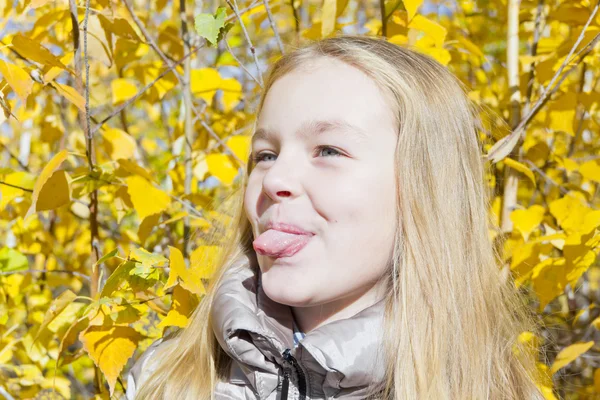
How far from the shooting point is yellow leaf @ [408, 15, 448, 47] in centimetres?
159

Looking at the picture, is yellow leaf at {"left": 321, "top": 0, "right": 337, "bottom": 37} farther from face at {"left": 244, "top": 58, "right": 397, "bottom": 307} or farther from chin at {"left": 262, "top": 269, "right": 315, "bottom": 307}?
chin at {"left": 262, "top": 269, "right": 315, "bottom": 307}

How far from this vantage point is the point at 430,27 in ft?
5.22

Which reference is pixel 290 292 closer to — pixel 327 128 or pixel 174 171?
pixel 327 128

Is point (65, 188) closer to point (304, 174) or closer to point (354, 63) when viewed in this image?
point (304, 174)

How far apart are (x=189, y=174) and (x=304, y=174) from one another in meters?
0.71

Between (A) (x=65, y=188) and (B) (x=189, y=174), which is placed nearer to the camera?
(A) (x=65, y=188)

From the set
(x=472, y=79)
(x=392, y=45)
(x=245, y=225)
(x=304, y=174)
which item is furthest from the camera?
(x=472, y=79)

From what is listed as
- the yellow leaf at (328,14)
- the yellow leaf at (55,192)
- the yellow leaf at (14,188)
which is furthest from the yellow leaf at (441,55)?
the yellow leaf at (14,188)

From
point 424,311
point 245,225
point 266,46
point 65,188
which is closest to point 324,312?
point 424,311

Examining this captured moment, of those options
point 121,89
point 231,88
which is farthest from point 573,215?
point 121,89

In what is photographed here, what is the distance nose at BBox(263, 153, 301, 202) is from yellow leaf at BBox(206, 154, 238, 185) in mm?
494

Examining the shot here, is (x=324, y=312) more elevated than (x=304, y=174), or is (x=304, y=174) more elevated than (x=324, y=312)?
(x=304, y=174)

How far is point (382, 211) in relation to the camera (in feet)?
4.25

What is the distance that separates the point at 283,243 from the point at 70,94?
0.51m
